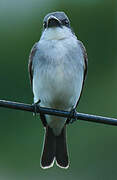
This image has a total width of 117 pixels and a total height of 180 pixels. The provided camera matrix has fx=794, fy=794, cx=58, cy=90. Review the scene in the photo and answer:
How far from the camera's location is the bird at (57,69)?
5.94m

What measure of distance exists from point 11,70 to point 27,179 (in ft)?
4.73

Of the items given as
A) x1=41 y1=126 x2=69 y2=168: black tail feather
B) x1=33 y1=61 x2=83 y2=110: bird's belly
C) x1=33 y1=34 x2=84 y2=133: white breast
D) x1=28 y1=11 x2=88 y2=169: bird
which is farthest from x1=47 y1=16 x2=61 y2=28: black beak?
x1=41 y1=126 x2=69 y2=168: black tail feather

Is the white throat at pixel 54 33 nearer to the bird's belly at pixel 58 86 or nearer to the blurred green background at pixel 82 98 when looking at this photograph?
the bird's belly at pixel 58 86

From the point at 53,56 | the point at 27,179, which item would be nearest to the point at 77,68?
the point at 53,56

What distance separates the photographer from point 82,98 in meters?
8.40

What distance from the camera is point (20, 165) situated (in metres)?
8.02

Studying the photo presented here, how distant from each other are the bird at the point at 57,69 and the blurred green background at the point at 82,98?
1.54m

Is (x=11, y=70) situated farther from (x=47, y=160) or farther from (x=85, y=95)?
(x=47, y=160)

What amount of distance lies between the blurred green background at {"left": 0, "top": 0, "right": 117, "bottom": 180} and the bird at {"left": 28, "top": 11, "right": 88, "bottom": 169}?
5.05 feet

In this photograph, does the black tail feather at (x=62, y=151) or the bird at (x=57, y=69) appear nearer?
the bird at (x=57, y=69)

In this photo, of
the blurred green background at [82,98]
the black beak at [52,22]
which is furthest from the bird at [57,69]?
the blurred green background at [82,98]

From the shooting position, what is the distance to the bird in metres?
5.94

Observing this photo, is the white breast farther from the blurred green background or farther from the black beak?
the blurred green background

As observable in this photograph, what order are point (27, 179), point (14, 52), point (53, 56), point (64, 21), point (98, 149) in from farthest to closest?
point (14, 52) < point (98, 149) < point (27, 179) < point (64, 21) < point (53, 56)
